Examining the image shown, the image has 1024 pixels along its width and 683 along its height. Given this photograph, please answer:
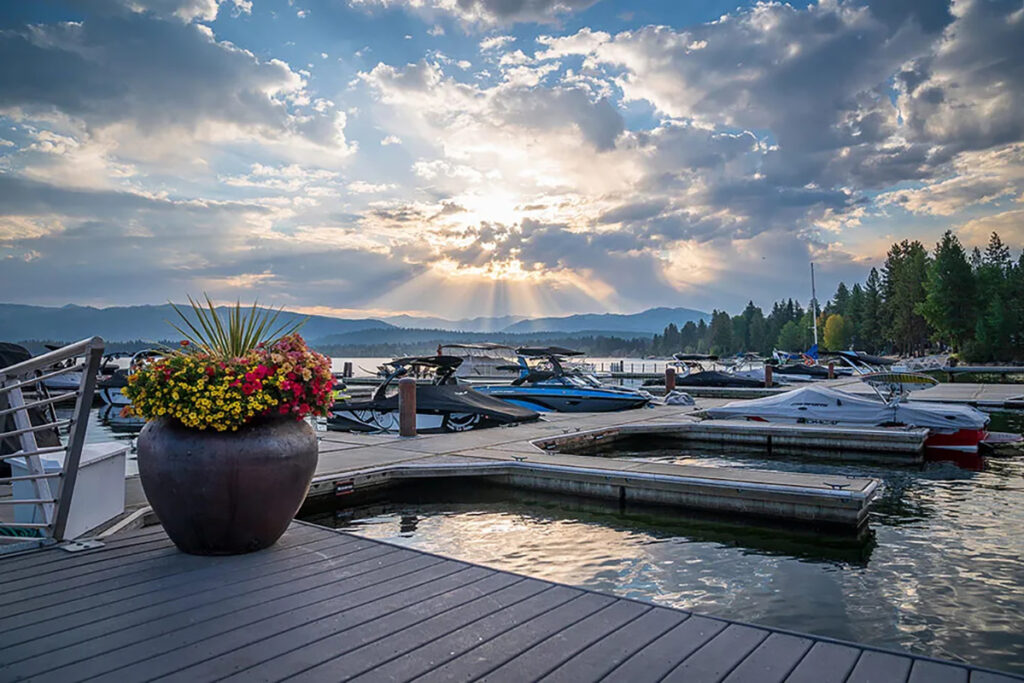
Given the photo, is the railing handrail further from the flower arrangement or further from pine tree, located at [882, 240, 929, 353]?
pine tree, located at [882, 240, 929, 353]

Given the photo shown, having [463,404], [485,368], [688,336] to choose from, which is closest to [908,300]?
[485,368]

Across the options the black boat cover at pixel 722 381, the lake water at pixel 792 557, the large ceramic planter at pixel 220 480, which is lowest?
the lake water at pixel 792 557

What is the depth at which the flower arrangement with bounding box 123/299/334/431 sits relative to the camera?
4.70 metres

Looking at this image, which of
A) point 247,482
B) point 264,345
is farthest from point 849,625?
point 264,345

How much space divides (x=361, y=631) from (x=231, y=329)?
115 inches

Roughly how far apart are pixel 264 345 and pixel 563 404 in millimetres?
16081

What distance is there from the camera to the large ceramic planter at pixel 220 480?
4648 millimetres

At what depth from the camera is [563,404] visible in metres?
20.9

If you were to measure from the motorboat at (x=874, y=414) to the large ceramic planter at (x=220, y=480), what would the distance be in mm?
14251

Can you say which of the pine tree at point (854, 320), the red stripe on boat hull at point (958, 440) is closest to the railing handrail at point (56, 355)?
the red stripe on boat hull at point (958, 440)

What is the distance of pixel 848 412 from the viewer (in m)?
15.7

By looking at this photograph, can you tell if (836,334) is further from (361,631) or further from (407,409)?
(361,631)

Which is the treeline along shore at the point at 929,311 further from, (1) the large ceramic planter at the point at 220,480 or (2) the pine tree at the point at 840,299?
(1) the large ceramic planter at the point at 220,480

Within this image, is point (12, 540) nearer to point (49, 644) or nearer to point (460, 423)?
point (49, 644)
